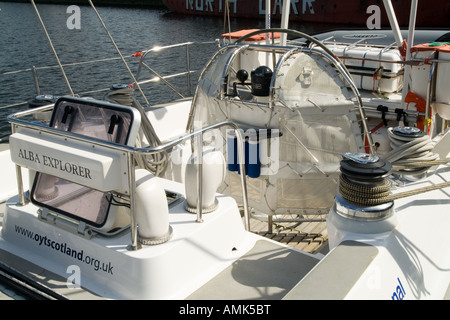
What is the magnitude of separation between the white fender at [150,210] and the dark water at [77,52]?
389 centimetres

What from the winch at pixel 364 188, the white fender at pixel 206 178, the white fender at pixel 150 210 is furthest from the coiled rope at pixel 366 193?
the white fender at pixel 150 210

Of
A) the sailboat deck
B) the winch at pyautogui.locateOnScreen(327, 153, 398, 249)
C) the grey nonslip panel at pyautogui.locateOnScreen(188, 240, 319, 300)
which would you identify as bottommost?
Answer: the sailboat deck

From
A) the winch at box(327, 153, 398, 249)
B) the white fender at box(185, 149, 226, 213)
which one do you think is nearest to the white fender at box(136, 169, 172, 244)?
the white fender at box(185, 149, 226, 213)

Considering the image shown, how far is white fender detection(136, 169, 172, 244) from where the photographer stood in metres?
2.88

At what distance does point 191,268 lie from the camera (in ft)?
10.5

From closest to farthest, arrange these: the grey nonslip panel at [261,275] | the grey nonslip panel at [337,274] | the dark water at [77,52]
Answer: the grey nonslip panel at [337,274], the grey nonslip panel at [261,275], the dark water at [77,52]

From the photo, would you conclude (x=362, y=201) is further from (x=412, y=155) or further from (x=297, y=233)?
(x=297, y=233)

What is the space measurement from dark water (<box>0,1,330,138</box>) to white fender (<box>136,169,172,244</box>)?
3.89m

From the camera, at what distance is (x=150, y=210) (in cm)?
290

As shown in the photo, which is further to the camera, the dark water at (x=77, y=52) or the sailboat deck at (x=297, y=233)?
the dark water at (x=77, y=52)

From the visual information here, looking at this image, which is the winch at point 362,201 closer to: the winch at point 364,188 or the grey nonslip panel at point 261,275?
the winch at point 364,188

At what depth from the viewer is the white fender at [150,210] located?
2.88m

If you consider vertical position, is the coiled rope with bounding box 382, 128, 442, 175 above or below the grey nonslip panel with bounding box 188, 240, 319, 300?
above

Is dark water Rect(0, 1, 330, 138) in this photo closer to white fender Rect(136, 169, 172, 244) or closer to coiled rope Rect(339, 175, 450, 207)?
white fender Rect(136, 169, 172, 244)
